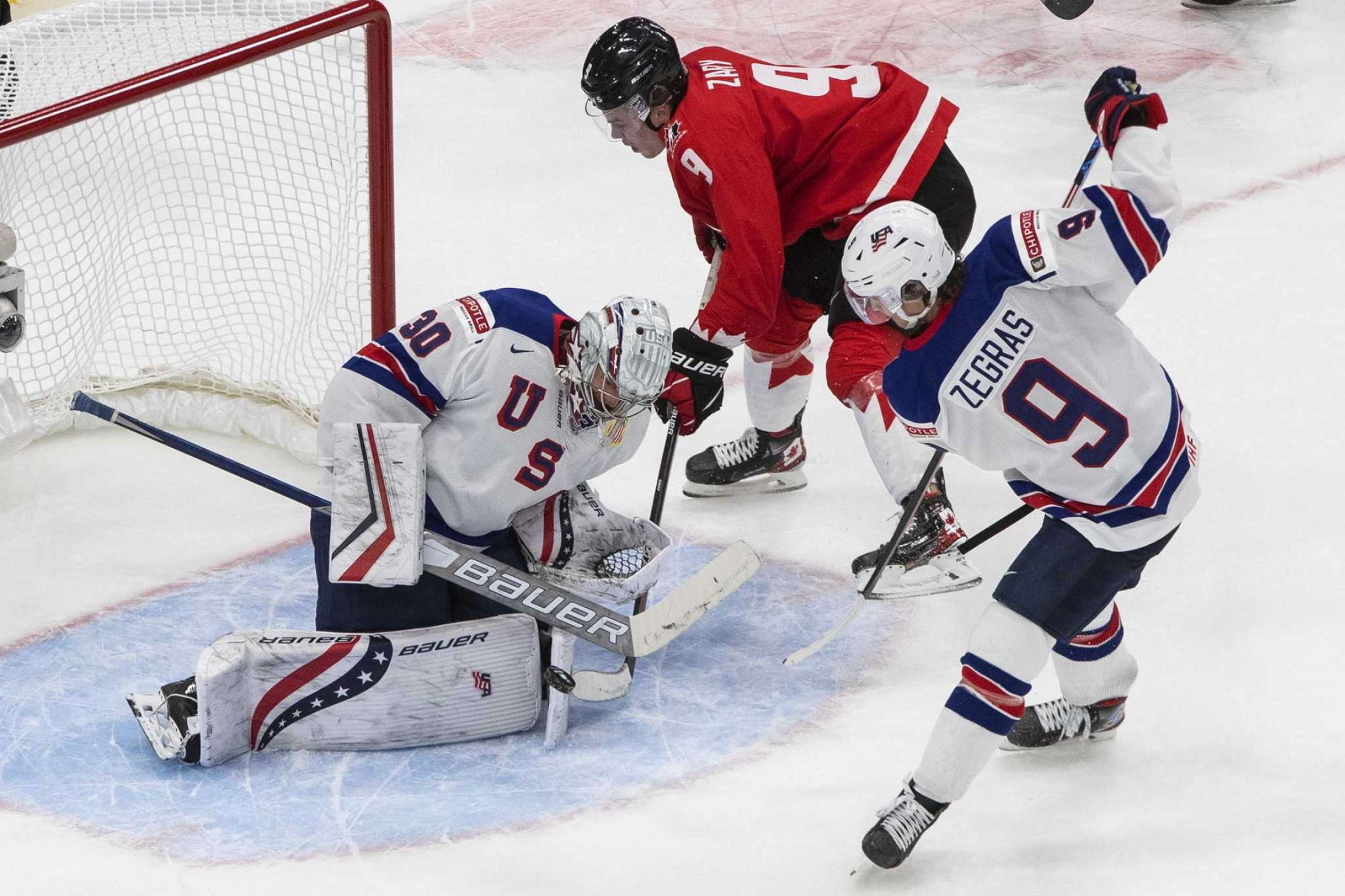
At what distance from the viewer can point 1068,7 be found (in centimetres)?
583

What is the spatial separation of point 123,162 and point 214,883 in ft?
6.65

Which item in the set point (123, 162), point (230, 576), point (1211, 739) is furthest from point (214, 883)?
point (123, 162)

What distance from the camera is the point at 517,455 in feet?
8.88

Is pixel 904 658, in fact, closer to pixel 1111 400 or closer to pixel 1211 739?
pixel 1211 739

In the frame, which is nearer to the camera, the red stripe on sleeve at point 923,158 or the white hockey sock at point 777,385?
the red stripe on sleeve at point 923,158

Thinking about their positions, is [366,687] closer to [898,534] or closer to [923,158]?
[898,534]

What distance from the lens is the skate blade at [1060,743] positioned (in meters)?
2.77

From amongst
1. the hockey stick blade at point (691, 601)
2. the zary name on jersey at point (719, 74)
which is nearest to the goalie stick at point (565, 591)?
the hockey stick blade at point (691, 601)

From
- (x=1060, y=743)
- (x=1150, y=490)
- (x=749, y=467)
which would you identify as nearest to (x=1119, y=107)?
(x=1150, y=490)

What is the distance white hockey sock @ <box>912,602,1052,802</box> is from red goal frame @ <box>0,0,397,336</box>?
1.68m

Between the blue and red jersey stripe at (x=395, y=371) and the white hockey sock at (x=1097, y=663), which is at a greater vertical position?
the blue and red jersey stripe at (x=395, y=371)

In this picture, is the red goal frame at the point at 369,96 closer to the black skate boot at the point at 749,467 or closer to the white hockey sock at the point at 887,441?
the black skate boot at the point at 749,467

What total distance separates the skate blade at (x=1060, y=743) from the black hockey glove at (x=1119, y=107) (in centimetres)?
104

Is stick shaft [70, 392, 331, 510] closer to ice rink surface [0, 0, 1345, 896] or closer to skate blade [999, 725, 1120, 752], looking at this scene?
ice rink surface [0, 0, 1345, 896]
